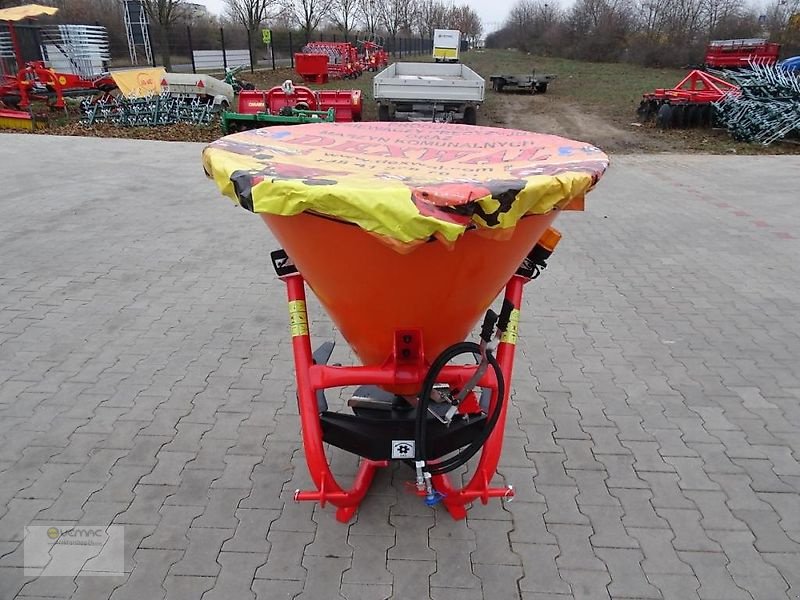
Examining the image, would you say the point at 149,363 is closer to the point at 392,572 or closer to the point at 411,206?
the point at 392,572

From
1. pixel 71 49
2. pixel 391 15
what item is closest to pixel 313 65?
pixel 71 49

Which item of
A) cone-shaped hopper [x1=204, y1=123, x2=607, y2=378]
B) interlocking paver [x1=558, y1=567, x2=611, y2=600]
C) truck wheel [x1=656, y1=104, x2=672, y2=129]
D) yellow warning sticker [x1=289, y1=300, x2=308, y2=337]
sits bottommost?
interlocking paver [x1=558, y1=567, x2=611, y2=600]

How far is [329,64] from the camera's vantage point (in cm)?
2239

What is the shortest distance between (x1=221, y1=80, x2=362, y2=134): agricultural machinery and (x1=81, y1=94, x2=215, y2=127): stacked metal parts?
1.66 metres

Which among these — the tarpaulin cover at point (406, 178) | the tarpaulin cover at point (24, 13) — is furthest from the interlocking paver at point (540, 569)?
the tarpaulin cover at point (24, 13)

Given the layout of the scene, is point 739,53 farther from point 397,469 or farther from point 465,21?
point 465,21

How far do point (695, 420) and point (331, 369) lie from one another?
2.10m

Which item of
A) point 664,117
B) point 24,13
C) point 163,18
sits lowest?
point 664,117

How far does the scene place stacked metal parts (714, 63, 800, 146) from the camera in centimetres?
1071

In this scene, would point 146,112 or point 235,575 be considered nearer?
point 235,575

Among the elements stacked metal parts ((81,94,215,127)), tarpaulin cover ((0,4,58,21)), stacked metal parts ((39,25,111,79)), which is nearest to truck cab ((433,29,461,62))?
stacked metal parts ((39,25,111,79))

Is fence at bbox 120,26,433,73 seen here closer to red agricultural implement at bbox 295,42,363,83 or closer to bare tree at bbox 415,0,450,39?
red agricultural implement at bbox 295,42,363,83

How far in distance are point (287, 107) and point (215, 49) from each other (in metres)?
20.9

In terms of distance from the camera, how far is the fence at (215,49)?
23.7 m
